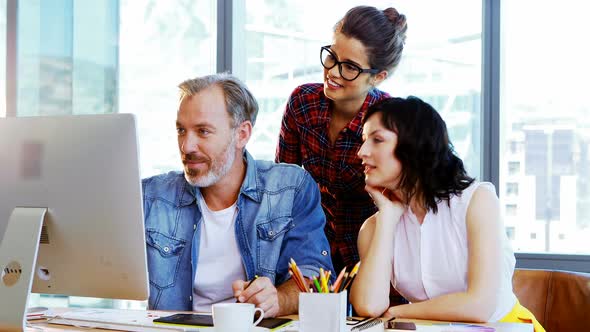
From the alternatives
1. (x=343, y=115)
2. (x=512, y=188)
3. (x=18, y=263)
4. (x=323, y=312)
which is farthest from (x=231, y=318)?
(x=512, y=188)

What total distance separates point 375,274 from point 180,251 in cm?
55

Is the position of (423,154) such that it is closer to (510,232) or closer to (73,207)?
(73,207)

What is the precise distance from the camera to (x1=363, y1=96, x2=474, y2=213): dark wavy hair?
220 cm

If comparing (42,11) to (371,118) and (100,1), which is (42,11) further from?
(371,118)

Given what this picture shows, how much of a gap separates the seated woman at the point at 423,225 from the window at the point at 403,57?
1393mm

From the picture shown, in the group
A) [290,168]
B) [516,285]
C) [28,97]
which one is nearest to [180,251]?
[290,168]

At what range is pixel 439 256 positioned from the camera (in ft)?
7.07

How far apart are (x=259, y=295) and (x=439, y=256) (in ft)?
1.92

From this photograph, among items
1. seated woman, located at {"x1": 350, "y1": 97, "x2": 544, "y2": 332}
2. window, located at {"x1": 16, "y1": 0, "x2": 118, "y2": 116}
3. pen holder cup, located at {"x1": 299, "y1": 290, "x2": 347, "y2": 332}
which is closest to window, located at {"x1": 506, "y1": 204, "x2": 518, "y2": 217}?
seated woman, located at {"x1": 350, "y1": 97, "x2": 544, "y2": 332}

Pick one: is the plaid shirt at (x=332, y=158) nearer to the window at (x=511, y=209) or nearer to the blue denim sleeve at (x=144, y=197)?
the blue denim sleeve at (x=144, y=197)

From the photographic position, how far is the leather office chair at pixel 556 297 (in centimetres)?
221

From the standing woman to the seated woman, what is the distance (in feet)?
0.87

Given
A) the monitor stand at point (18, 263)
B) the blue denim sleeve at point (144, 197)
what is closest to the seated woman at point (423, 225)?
the blue denim sleeve at point (144, 197)

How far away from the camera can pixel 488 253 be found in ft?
6.68
